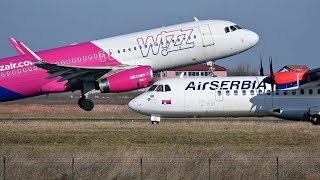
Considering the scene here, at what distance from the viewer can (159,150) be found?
30094 mm

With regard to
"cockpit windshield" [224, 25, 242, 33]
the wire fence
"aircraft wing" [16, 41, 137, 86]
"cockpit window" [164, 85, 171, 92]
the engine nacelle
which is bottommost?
the wire fence

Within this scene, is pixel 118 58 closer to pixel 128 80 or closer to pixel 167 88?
pixel 128 80

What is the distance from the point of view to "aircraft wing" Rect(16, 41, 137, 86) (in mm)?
41562

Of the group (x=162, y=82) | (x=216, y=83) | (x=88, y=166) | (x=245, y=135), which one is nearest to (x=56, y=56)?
(x=162, y=82)

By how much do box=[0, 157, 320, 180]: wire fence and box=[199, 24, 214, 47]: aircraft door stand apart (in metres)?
17.0

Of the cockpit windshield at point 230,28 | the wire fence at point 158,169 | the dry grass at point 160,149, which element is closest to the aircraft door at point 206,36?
the cockpit windshield at point 230,28

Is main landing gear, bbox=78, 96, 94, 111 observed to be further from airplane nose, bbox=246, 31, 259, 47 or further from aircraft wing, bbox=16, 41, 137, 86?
airplane nose, bbox=246, 31, 259, 47

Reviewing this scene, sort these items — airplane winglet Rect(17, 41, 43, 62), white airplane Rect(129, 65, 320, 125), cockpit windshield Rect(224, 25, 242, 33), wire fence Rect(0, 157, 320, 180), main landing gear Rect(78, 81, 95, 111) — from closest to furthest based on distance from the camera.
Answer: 1. wire fence Rect(0, 157, 320, 180)
2. white airplane Rect(129, 65, 320, 125)
3. airplane winglet Rect(17, 41, 43, 62)
4. cockpit windshield Rect(224, 25, 242, 33)
5. main landing gear Rect(78, 81, 95, 111)

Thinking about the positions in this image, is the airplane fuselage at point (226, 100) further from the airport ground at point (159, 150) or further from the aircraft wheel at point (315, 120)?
the airport ground at point (159, 150)

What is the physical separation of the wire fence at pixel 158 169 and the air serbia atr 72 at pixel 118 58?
16721 mm

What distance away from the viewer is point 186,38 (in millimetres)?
41781

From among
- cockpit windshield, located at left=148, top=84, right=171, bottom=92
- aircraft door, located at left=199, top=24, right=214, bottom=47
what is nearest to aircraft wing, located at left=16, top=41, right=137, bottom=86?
cockpit windshield, located at left=148, top=84, right=171, bottom=92

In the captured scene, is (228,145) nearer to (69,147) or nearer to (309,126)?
(69,147)

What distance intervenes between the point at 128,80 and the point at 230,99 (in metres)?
5.39
